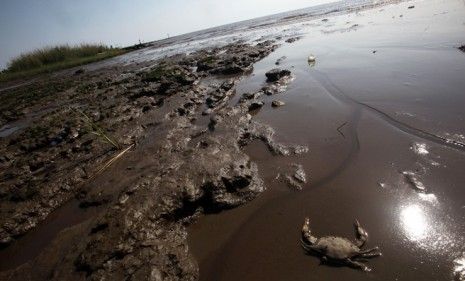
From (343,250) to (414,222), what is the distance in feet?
3.21

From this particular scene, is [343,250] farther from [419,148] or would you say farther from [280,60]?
[280,60]

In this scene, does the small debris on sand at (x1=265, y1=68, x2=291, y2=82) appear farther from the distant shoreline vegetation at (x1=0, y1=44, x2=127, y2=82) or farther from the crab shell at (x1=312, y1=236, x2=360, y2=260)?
the distant shoreline vegetation at (x1=0, y1=44, x2=127, y2=82)

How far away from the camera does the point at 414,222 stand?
3.16 metres

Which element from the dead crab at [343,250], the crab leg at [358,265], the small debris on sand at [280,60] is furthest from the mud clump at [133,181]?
the small debris on sand at [280,60]

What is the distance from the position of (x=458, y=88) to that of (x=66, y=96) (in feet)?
46.3

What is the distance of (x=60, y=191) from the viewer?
15.8 ft

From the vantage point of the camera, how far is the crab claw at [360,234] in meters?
3.01

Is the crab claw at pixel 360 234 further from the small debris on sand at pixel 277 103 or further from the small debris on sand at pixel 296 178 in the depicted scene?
the small debris on sand at pixel 277 103

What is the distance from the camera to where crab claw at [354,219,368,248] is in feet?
9.87

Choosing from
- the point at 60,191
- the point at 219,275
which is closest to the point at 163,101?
the point at 60,191

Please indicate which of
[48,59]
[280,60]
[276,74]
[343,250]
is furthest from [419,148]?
[48,59]

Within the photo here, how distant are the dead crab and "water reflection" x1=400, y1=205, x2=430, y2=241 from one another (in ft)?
1.49

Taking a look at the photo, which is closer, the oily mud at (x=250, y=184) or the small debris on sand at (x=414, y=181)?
the oily mud at (x=250, y=184)

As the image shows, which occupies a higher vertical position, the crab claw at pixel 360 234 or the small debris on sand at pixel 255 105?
the small debris on sand at pixel 255 105
